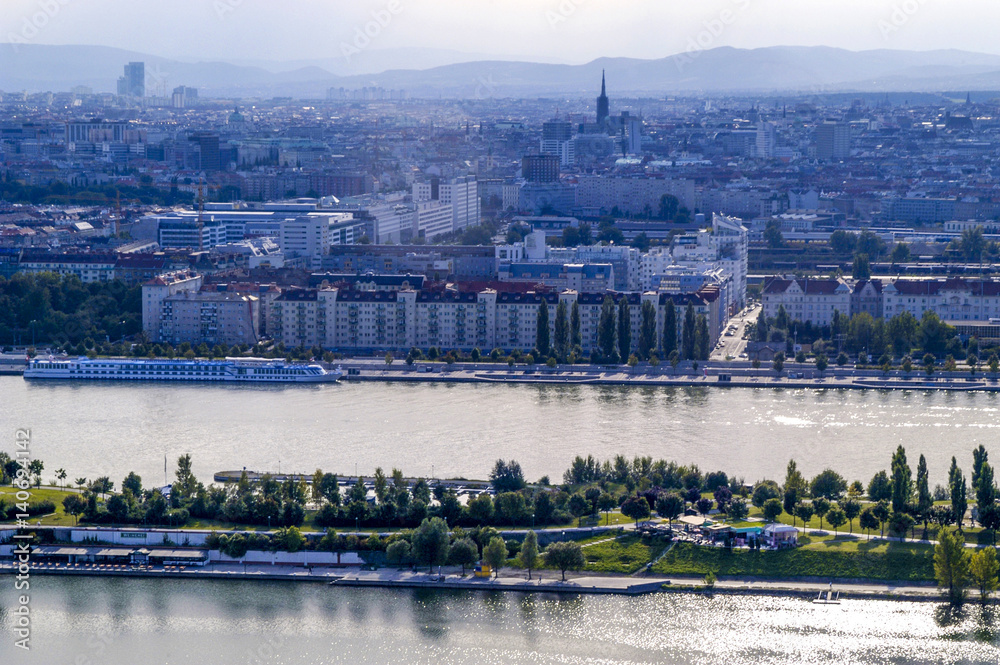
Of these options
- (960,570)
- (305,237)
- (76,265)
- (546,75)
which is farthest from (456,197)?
(546,75)

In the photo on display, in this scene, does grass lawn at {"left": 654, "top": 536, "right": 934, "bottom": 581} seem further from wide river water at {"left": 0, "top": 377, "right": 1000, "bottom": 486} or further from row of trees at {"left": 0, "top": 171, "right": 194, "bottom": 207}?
row of trees at {"left": 0, "top": 171, "right": 194, "bottom": 207}

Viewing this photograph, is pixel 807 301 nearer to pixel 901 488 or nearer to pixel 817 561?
pixel 901 488

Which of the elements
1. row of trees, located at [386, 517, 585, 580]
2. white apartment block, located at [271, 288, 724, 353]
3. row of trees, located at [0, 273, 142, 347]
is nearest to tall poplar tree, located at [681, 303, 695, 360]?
white apartment block, located at [271, 288, 724, 353]

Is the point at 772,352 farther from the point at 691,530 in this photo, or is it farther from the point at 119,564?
the point at 119,564

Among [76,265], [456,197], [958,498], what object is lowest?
[958,498]

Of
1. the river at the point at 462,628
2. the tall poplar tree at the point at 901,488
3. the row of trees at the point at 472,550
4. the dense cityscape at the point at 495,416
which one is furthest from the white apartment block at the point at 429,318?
the river at the point at 462,628

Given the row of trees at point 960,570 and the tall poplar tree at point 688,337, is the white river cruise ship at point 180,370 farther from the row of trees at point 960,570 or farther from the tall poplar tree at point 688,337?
the row of trees at point 960,570
